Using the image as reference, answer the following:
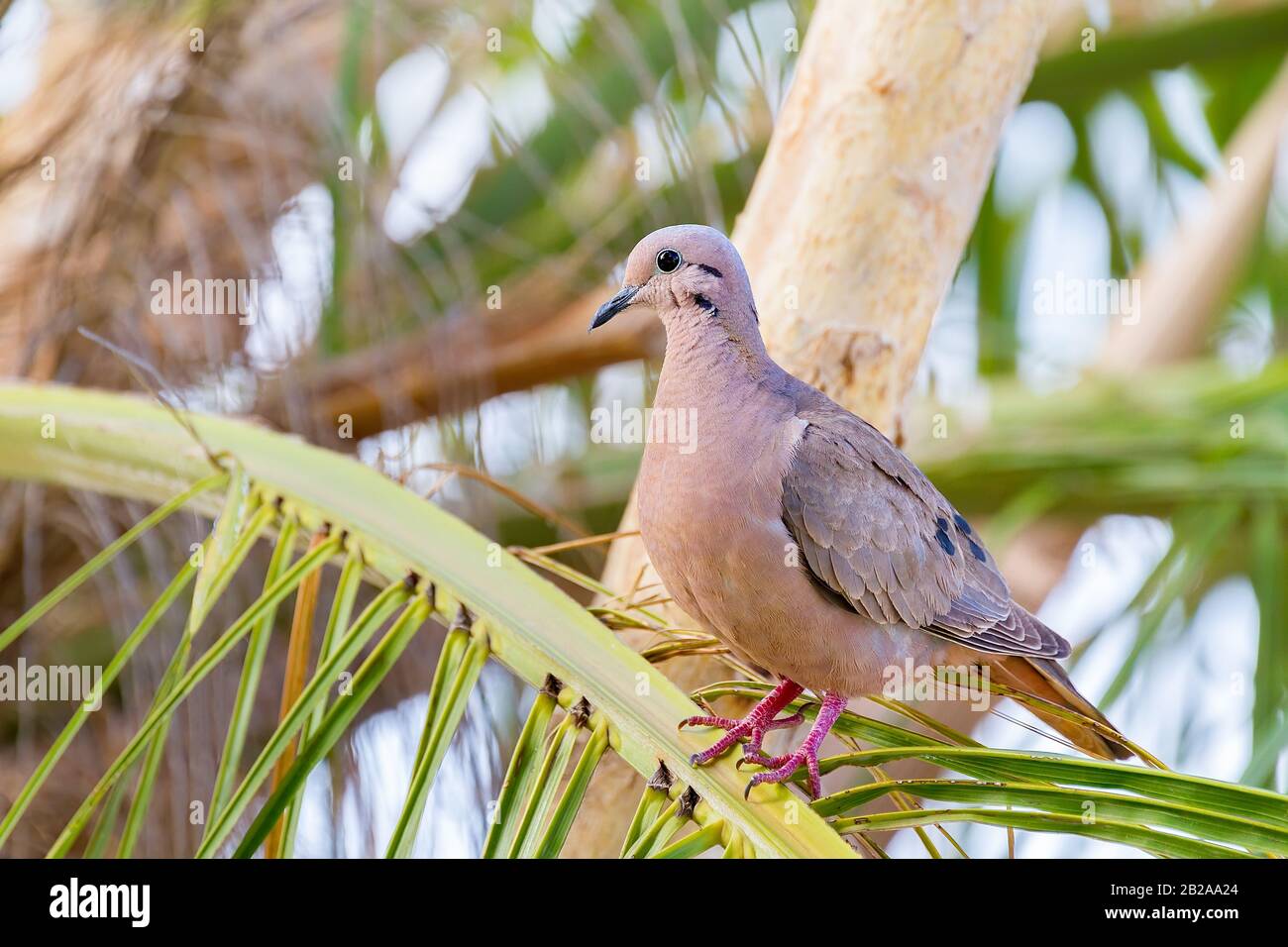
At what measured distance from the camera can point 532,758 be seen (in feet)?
4.93

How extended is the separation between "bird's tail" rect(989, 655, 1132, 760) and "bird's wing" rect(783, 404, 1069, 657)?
0.07 metres

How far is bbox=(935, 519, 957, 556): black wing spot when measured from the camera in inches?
78.4

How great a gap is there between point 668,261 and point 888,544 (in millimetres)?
562

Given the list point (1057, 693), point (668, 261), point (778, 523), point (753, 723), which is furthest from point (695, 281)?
point (1057, 693)

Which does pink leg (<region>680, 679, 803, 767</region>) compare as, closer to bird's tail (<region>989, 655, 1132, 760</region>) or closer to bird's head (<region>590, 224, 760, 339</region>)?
bird's tail (<region>989, 655, 1132, 760</region>)

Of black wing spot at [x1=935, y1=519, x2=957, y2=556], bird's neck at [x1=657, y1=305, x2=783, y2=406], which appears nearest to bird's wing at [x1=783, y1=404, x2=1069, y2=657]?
black wing spot at [x1=935, y1=519, x2=957, y2=556]

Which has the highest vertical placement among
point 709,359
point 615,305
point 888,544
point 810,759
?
point 615,305

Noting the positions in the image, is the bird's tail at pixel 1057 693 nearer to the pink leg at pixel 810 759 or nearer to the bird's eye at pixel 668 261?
the pink leg at pixel 810 759

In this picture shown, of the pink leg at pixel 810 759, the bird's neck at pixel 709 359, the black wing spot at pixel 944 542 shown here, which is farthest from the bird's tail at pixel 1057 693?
the bird's neck at pixel 709 359

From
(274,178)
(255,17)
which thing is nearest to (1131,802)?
(274,178)

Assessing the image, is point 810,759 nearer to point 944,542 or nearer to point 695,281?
point 944,542

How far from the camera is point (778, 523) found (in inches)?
70.5

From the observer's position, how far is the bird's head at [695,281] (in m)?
1.83

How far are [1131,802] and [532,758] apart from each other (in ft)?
2.31
